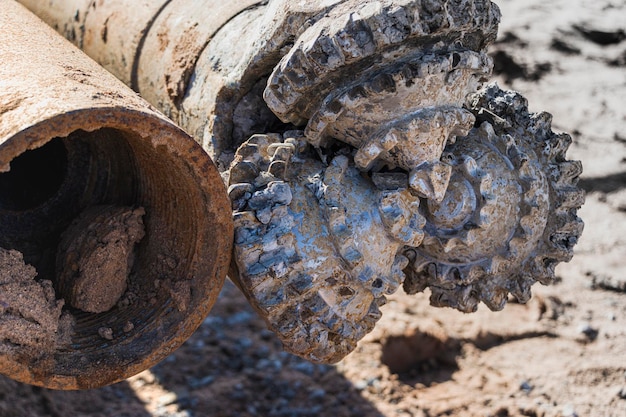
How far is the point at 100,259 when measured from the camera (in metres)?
1.87

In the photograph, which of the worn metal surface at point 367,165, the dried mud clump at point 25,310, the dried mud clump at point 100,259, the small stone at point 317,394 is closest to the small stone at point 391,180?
the worn metal surface at point 367,165

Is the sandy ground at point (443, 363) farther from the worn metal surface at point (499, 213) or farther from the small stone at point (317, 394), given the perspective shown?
the worn metal surface at point (499, 213)

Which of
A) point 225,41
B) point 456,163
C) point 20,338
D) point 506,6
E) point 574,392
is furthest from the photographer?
point 506,6

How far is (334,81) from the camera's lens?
179 cm

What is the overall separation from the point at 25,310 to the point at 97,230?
0.36 m

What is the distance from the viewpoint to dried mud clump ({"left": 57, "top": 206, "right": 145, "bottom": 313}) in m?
1.85

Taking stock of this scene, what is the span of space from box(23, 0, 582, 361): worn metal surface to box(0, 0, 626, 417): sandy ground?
0.99 m

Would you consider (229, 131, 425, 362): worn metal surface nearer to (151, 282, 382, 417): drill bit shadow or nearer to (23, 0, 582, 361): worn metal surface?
(23, 0, 582, 361): worn metal surface

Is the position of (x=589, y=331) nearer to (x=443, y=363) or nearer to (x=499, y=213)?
(x=443, y=363)

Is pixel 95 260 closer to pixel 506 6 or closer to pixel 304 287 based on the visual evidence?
pixel 304 287

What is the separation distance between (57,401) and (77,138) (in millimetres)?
1217

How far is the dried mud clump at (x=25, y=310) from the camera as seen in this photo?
1.58 metres

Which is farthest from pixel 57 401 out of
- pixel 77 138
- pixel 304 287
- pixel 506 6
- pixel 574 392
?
pixel 506 6

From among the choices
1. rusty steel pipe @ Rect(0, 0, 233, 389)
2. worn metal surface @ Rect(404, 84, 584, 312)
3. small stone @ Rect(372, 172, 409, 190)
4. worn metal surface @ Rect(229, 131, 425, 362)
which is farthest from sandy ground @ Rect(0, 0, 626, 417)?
small stone @ Rect(372, 172, 409, 190)
